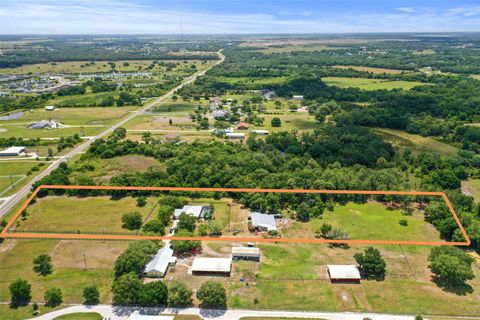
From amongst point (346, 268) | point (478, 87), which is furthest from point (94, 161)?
point (478, 87)

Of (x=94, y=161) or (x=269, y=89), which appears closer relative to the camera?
(x=94, y=161)

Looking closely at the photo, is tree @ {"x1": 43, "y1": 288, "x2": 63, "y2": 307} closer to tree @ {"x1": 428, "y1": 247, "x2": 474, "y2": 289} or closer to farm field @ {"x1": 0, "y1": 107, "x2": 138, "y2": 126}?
tree @ {"x1": 428, "y1": 247, "x2": 474, "y2": 289}

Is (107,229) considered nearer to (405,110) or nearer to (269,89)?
(405,110)

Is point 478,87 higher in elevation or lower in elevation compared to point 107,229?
higher

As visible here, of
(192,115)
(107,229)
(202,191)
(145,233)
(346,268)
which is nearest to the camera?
(346,268)

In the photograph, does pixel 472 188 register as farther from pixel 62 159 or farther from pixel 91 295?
pixel 62 159

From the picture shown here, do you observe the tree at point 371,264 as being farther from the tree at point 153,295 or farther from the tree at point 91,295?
the tree at point 91,295

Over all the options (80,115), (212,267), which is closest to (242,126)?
(80,115)
